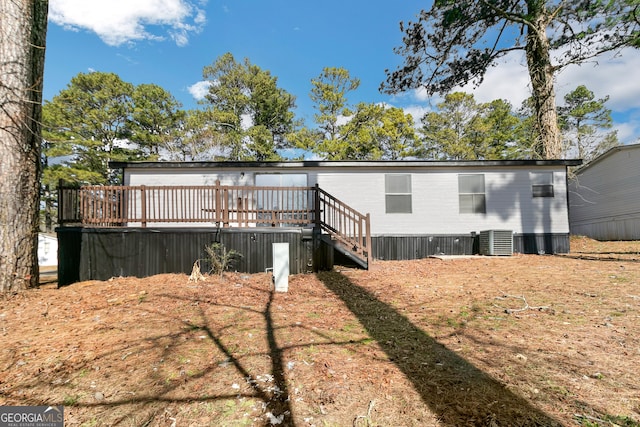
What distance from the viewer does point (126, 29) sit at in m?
18.2

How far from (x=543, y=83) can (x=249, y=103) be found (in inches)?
760

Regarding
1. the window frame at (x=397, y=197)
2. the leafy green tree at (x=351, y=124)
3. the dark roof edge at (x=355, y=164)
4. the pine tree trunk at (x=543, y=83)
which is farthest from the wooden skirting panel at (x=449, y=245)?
the leafy green tree at (x=351, y=124)

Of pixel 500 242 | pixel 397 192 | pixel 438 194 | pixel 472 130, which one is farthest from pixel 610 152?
pixel 397 192

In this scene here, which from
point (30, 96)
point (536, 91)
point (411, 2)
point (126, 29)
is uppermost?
point (126, 29)

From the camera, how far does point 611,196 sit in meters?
14.9

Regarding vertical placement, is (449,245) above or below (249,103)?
below

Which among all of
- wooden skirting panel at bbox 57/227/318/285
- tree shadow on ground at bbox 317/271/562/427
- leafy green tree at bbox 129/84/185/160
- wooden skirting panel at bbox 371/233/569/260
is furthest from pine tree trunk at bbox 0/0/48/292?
leafy green tree at bbox 129/84/185/160

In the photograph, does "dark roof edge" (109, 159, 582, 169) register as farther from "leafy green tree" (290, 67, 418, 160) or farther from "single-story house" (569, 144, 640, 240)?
"leafy green tree" (290, 67, 418, 160)

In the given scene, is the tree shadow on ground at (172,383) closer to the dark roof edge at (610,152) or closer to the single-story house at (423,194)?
the single-story house at (423,194)

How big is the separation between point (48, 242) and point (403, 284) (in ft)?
81.7

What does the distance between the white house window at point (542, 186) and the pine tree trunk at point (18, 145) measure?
12616 mm

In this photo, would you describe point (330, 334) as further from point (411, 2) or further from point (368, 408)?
point (411, 2)

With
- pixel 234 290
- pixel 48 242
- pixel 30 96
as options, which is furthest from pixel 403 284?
pixel 48 242

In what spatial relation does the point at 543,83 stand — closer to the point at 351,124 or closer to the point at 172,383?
the point at 351,124
